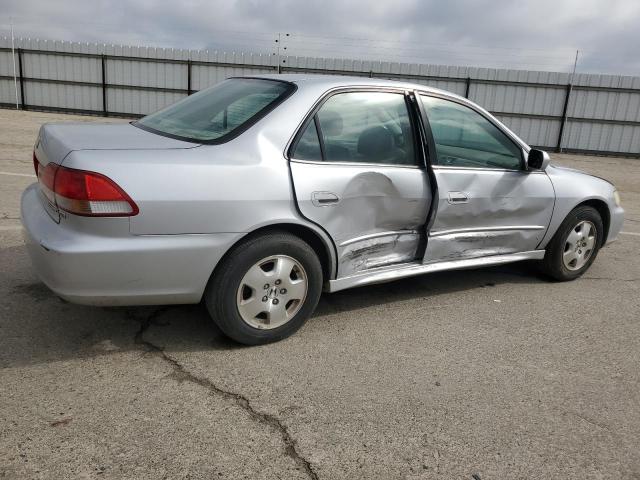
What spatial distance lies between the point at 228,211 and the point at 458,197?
170 centimetres

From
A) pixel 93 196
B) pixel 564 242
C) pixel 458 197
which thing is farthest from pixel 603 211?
pixel 93 196

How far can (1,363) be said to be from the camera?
9.77ft

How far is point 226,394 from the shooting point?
2842 mm

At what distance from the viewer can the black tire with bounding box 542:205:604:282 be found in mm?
4703

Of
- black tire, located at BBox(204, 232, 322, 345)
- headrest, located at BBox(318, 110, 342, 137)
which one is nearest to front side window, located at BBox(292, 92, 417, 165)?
headrest, located at BBox(318, 110, 342, 137)

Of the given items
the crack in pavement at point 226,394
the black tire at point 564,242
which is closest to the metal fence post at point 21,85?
the crack in pavement at point 226,394

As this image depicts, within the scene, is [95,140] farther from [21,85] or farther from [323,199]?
[21,85]

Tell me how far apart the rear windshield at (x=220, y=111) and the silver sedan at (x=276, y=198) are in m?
0.01

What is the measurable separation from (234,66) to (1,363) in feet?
56.7

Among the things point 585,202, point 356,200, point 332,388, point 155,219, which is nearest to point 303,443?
point 332,388

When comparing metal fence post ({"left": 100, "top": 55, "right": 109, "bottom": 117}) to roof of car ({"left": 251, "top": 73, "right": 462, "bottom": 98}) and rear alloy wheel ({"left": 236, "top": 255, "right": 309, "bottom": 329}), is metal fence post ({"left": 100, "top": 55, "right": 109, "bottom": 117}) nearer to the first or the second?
roof of car ({"left": 251, "top": 73, "right": 462, "bottom": 98})

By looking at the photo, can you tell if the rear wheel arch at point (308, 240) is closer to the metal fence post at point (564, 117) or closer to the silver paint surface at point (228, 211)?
the silver paint surface at point (228, 211)

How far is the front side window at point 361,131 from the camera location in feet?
11.2

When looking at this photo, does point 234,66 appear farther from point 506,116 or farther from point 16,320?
point 16,320
